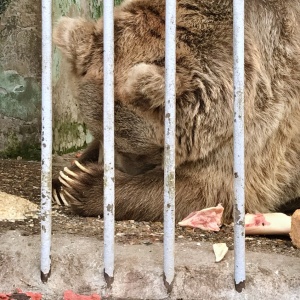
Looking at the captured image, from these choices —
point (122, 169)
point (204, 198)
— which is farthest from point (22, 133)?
point (204, 198)

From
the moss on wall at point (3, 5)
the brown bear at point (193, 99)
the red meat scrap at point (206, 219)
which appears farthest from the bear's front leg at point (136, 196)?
the moss on wall at point (3, 5)

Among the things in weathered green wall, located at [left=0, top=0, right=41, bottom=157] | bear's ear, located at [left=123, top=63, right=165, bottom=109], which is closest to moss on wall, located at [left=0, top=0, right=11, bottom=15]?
weathered green wall, located at [left=0, top=0, right=41, bottom=157]

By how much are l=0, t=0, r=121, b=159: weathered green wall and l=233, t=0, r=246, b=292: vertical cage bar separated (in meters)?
2.48

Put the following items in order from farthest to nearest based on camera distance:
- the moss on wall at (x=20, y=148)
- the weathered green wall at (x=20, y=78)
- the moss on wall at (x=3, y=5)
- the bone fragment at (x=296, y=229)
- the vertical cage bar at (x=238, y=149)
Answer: the moss on wall at (x=20, y=148)
the weathered green wall at (x=20, y=78)
the moss on wall at (x=3, y=5)
the bone fragment at (x=296, y=229)
the vertical cage bar at (x=238, y=149)

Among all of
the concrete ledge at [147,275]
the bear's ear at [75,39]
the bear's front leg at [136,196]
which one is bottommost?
the concrete ledge at [147,275]

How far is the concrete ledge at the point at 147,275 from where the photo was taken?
6.81 feet

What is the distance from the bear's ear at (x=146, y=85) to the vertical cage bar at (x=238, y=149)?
59 centimetres

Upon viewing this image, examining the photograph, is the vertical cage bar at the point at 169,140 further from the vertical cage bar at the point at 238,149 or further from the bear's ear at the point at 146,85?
the bear's ear at the point at 146,85

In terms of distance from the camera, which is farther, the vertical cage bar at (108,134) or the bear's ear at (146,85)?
the bear's ear at (146,85)

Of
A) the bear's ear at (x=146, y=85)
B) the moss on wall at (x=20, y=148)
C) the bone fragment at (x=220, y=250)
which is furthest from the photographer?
the moss on wall at (x=20, y=148)

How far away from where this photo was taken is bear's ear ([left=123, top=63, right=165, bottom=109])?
8.52ft

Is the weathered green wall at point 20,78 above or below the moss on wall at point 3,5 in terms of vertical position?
below

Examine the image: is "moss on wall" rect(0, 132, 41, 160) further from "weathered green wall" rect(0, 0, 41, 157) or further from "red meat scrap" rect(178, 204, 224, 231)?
"red meat scrap" rect(178, 204, 224, 231)

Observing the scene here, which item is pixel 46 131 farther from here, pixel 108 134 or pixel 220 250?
pixel 220 250
